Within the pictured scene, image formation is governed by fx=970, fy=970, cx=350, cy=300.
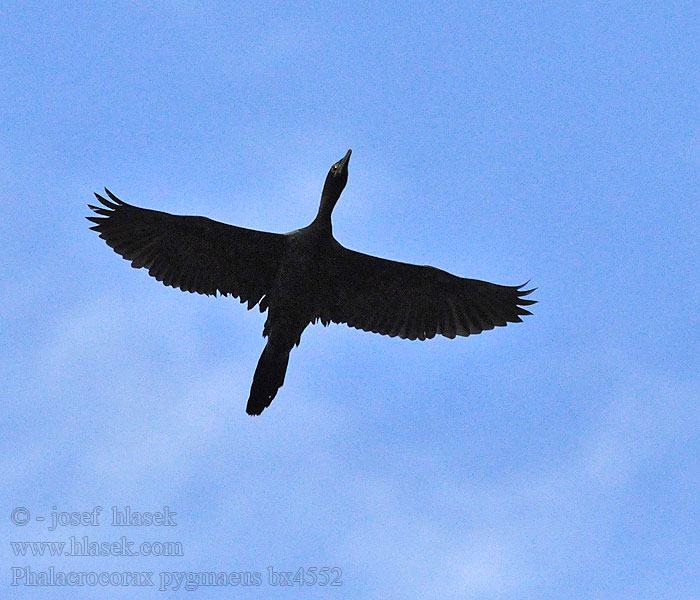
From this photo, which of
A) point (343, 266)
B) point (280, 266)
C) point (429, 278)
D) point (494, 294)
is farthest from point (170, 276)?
point (494, 294)

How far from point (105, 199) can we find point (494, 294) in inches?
207

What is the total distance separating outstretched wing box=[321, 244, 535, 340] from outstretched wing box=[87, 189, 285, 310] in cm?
101

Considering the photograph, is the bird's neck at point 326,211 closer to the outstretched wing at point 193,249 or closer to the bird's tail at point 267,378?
the outstretched wing at point 193,249

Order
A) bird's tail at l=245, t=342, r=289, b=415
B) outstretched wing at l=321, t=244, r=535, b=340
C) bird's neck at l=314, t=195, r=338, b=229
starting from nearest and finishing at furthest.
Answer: bird's neck at l=314, t=195, r=338, b=229 → bird's tail at l=245, t=342, r=289, b=415 → outstretched wing at l=321, t=244, r=535, b=340

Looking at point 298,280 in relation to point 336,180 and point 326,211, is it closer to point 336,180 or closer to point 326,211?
point 326,211

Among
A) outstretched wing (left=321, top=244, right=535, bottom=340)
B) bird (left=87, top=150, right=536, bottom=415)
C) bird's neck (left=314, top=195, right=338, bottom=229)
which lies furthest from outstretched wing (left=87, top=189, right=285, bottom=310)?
outstretched wing (left=321, top=244, right=535, bottom=340)

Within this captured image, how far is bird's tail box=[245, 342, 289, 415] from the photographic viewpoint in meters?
12.2

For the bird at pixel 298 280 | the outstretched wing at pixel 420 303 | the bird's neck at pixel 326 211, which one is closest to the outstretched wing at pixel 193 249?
the bird at pixel 298 280

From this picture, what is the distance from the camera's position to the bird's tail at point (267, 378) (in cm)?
1219

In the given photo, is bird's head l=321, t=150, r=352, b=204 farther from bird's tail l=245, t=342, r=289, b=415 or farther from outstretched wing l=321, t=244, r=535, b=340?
bird's tail l=245, t=342, r=289, b=415

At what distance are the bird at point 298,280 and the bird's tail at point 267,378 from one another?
1cm

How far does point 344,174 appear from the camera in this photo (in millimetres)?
12211

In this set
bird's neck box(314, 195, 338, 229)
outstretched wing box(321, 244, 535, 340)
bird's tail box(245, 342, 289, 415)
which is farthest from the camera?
outstretched wing box(321, 244, 535, 340)

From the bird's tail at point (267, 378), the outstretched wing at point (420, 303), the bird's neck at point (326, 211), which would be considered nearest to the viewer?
the bird's neck at point (326, 211)
